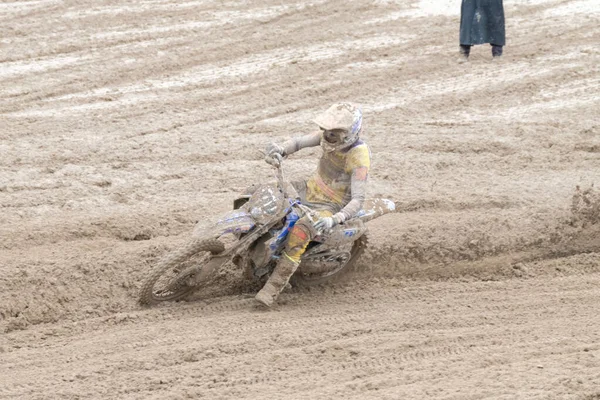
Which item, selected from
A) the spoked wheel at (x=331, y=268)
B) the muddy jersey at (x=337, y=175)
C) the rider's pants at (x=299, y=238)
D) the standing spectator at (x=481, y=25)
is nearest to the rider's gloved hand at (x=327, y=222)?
the rider's pants at (x=299, y=238)

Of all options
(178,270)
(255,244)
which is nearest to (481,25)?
(255,244)

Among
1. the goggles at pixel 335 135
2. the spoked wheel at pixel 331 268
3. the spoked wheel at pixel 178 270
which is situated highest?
the goggles at pixel 335 135

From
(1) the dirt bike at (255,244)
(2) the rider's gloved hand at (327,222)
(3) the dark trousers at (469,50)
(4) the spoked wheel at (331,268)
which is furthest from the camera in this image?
(3) the dark trousers at (469,50)

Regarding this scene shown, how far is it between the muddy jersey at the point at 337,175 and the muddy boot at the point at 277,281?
0.68 metres

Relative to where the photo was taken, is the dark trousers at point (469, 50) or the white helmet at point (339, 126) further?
the dark trousers at point (469, 50)

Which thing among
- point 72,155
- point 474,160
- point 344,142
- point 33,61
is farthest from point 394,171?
point 33,61

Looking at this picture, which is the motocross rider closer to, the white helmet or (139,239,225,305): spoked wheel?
the white helmet

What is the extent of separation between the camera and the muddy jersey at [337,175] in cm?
780

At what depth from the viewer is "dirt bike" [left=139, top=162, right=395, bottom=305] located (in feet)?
24.8

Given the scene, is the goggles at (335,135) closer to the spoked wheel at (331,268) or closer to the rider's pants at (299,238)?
the rider's pants at (299,238)

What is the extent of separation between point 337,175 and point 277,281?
110 cm

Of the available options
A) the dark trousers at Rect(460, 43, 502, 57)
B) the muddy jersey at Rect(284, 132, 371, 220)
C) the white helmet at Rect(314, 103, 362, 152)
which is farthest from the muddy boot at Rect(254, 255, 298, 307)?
the dark trousers at Rect(460, 43, 502, 57)

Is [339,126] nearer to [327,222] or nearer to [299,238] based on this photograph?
[327,222]

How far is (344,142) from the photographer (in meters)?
7.77
